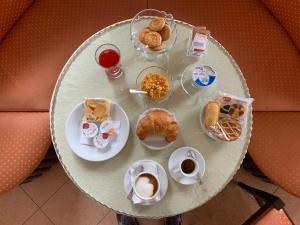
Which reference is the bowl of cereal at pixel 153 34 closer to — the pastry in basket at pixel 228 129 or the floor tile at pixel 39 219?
the pastry in basket at pixel 228 129

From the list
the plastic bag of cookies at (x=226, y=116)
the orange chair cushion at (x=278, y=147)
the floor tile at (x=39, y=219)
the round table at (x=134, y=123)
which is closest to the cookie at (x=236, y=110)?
the plastic bag of cookies at (x=226, y=116)

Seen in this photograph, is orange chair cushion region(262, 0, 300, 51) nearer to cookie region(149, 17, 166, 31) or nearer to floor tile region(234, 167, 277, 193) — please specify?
cookie region(149, 17, 166, 31)

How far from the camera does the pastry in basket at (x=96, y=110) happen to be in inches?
44.8

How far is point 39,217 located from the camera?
5.89 ft

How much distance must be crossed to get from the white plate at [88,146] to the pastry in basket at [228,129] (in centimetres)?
31

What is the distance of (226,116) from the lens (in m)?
1.12

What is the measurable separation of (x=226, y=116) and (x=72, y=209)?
44.2 inches

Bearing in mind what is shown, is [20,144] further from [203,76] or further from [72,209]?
[203,76]

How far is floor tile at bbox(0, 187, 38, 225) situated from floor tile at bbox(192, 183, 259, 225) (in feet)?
3.07

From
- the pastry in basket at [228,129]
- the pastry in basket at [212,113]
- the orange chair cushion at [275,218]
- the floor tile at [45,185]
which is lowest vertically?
the floor tile at [45,185]

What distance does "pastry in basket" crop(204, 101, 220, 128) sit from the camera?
1.10 metres

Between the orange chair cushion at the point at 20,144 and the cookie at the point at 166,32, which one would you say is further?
the orange chair cushion at the point at 20,144

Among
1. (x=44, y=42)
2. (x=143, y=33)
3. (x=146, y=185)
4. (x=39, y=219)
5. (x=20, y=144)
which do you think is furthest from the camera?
(x=39, y=219)

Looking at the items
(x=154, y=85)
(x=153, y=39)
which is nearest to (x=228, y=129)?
(x=154, y=85)
